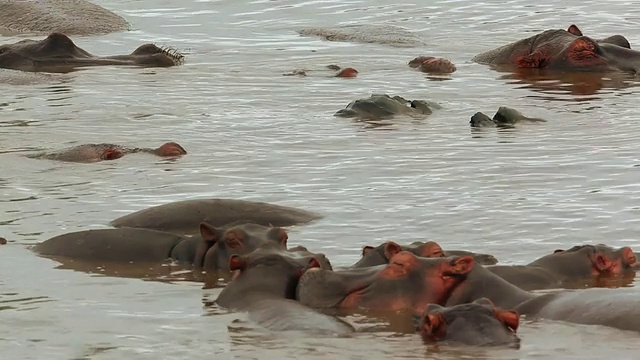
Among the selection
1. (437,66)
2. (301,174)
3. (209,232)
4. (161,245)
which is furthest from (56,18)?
(209,232)

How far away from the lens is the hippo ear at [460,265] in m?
5.83

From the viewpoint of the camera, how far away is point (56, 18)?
1769 centimetres

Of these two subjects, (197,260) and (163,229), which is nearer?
(197,260)

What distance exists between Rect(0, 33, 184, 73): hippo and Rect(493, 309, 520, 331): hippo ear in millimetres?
9380

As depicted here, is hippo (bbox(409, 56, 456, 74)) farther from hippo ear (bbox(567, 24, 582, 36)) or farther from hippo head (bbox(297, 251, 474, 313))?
hippo head (bbox(297, 251, 474, 313))

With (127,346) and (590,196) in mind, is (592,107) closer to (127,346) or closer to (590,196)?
(590,196)

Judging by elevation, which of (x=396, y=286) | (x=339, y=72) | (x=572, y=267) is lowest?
(x=339, y=72)

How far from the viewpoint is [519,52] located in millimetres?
14305

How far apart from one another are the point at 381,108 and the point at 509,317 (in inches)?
240

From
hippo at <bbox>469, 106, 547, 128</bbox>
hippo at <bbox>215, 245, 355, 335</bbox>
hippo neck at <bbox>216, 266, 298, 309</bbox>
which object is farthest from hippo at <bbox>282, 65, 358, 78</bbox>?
hippo neck at <bbox>216, 266, 298, 309</bbox>

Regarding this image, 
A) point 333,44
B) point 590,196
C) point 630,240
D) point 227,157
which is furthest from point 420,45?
point 630,240

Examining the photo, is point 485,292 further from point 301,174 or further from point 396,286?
point 301,174

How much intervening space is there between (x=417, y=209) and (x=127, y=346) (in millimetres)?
2843

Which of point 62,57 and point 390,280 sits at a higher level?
point 390,280
